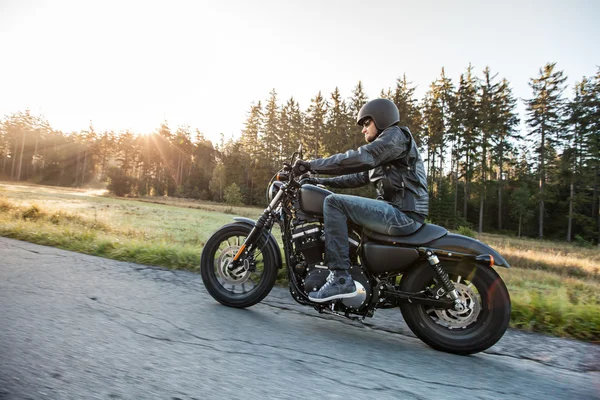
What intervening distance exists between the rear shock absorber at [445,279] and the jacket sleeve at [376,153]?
90 centimetres

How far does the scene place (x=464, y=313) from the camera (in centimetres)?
288

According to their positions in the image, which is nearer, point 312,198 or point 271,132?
point 312,198

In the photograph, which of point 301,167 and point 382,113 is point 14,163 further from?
point 382,113

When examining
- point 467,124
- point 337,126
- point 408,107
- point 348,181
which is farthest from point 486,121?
point 348,181

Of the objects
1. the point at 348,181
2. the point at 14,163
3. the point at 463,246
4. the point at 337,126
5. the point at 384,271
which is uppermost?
the point at 337,126

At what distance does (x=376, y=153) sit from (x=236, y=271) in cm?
192

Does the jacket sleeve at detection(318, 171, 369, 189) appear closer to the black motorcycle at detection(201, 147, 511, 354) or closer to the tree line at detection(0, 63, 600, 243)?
the black motorcycle at detection(201, 147, 511, 354)

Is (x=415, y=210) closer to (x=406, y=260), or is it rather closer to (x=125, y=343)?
(x=406, y=260)

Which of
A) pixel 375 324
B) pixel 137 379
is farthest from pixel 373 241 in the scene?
pixel 137 379

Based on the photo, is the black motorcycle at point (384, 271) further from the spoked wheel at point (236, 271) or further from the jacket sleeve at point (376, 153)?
the jacket sleeve at point (376, 153)

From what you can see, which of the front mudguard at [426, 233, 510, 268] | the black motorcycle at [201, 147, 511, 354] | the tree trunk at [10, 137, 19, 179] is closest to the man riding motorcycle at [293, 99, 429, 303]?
the black motorcycle at [201, 147, 511, 354]

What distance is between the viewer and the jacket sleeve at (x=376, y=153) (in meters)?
3.04

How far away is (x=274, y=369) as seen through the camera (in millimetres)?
2160

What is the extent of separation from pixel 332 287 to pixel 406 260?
2.27 ft
